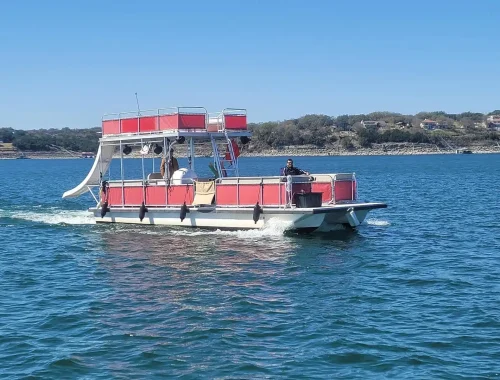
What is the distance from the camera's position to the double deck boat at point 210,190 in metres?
27.9

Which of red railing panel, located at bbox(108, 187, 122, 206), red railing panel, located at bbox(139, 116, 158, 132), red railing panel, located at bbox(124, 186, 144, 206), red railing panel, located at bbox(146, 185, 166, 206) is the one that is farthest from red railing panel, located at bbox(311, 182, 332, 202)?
red railing panel, located at bbox(108, 187, 122, 206)

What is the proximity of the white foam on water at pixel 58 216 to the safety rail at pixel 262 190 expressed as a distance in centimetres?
580

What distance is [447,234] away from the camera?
30562 millimetres

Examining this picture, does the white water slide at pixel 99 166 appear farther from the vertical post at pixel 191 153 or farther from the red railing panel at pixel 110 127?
the vertical post at pixel 191 153

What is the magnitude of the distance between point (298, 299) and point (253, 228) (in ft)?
35.2

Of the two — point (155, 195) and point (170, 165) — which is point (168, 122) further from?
point (155, 195)

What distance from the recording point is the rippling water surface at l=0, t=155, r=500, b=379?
544 inches

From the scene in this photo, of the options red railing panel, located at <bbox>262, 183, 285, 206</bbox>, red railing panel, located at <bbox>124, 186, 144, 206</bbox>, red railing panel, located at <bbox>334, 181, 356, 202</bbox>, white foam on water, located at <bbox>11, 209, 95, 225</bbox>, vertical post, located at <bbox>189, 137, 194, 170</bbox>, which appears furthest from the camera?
white foam on water, located at <bbox>11, 209, 95, 225</bbox>

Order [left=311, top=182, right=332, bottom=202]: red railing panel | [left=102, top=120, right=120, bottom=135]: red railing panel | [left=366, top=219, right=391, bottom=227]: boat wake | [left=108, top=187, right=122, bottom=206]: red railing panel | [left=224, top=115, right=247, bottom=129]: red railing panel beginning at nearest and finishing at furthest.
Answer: [left=311, top=182, right=332, bottom=202]: red railing panel → [left=224, top=115, right=247, bottom=129]: red railing panel → [left=366, top=219, right=391, bottom=227]: boat wake → [left=108, top=187, right=122, bottom=206]: red railing panel → [left=102, top=120, right=120, bottom=135]: red railing panel

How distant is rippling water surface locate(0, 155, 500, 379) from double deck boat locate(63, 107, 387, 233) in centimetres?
80

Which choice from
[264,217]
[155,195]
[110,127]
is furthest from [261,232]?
[110,127]

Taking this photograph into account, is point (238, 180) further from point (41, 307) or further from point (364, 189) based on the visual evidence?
point (364, 189)

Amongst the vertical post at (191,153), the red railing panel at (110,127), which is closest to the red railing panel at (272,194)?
the vertical post at (191,153)

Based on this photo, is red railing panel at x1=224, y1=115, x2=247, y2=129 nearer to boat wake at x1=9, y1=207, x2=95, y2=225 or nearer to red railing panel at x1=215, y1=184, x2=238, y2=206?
red railing panel at x1=215, y1=184, x2=238, y2=206
